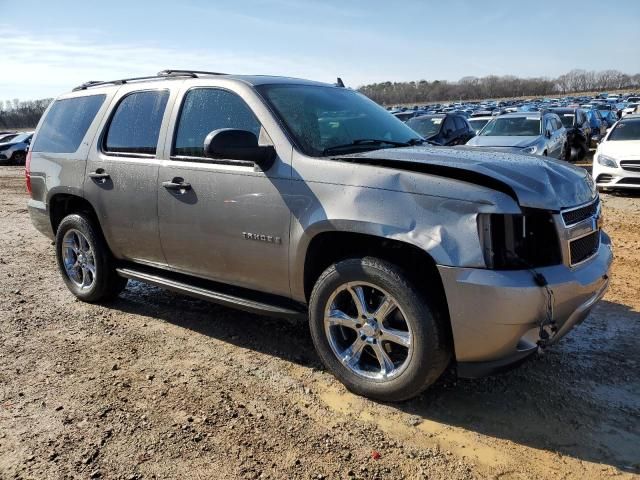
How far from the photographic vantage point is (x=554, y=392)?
3357 mm

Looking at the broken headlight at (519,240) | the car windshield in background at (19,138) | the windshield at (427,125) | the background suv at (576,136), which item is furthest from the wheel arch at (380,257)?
the car windshield in background at (19,138)

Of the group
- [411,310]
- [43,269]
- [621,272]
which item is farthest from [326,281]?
[43,269]

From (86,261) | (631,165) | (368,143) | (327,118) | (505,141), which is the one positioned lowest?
(631,165)

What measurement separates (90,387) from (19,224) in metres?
7.53

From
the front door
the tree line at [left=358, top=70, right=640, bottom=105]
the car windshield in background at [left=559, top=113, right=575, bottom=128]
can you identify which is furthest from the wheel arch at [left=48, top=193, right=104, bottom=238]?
the tree line at [left=358, top=70, right=640, bottom=105]

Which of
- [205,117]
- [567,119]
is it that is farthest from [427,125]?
[205,117]

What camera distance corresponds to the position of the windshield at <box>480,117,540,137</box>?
13.0m

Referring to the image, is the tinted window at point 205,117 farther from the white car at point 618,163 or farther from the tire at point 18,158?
the tire at point 18,158

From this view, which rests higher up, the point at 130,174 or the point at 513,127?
the point at 130,174

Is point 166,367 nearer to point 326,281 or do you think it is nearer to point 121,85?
point 326,281

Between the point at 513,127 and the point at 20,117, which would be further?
the point at 20,117

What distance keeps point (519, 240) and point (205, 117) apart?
2.36 metres

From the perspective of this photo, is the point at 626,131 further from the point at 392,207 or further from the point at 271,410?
the point at 271,410

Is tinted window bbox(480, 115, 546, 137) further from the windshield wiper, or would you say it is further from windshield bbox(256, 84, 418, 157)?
the windshield wiper
